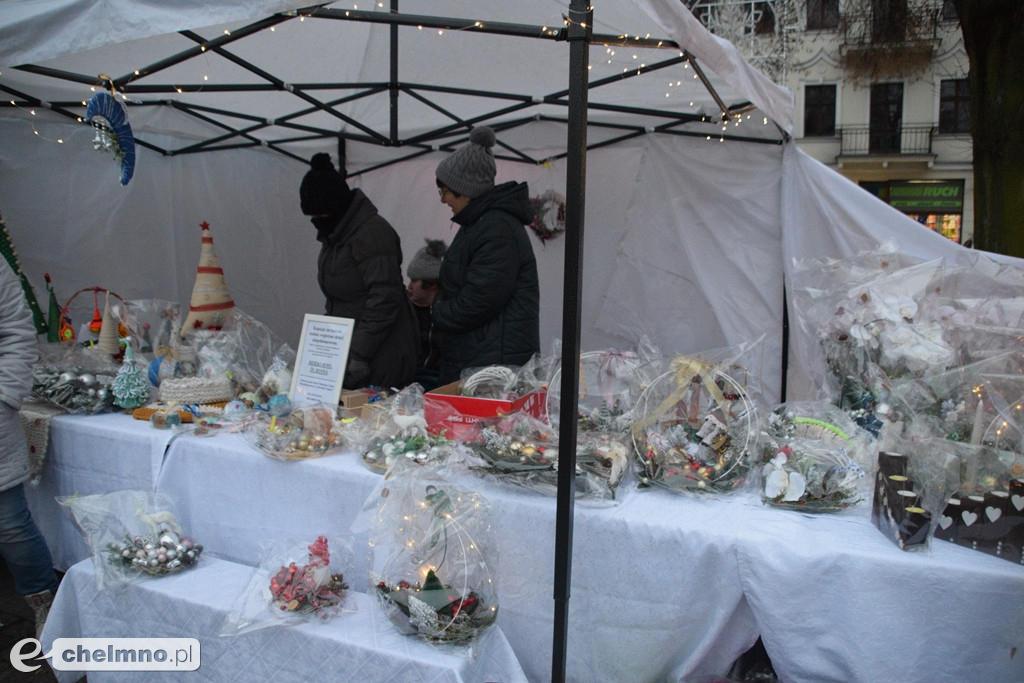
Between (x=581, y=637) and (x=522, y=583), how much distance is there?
20 cm

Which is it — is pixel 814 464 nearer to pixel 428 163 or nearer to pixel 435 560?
pixel 435 560

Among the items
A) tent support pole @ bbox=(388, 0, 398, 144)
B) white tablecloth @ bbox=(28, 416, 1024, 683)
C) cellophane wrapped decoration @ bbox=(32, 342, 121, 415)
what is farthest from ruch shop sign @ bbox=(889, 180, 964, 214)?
cellophane wrapped decoration @ bbox=(32, 342, 121, 415)

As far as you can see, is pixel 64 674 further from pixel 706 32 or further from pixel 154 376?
pixel 706 32

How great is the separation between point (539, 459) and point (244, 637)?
86 centimetres

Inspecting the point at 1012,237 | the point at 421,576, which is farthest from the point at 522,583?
the point at 1012,237

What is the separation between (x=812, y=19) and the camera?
1675 cm

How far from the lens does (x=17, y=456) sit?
2.22 meters

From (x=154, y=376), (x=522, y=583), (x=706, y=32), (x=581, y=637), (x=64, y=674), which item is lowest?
(x=64, y=674)

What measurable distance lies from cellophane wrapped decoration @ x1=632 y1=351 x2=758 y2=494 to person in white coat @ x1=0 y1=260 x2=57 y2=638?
195cm

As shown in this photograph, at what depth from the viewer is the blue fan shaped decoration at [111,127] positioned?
248 centimetres

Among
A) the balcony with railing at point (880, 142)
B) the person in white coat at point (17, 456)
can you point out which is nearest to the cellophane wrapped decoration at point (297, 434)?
the person in white coat at point (17, 456)

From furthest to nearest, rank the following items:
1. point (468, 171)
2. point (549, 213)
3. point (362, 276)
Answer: point (549, 213) < point (362, 276) < point (468, 171)

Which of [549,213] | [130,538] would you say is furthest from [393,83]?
[130,538]

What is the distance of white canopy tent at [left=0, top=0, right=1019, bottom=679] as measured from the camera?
3209 millimetres
